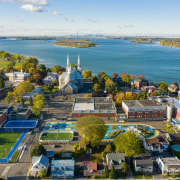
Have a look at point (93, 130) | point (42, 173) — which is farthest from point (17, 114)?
point (93, 130)

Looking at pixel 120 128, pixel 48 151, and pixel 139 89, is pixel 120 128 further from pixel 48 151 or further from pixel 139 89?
pixel 139 89

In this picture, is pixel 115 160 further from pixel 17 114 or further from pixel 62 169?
pixel 17 114

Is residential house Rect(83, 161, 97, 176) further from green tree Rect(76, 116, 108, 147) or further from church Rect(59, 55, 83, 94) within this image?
church Rect(59, 55, 83, 94)

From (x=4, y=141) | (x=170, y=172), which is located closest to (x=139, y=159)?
(x=170, y=172)

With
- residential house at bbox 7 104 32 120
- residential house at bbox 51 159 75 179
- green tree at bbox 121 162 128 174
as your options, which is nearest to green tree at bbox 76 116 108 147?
residential house at bbox 51 159 75 179

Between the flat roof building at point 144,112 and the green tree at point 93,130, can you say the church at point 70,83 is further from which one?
the green tree at point 93,130
